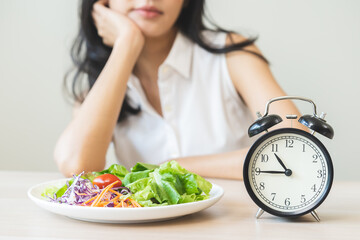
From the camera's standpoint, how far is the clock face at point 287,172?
3.16 ft

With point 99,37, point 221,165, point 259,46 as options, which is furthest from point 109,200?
point 259,46

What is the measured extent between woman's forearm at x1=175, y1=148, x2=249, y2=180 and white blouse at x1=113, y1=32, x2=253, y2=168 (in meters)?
0.57

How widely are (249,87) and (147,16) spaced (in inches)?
22.6

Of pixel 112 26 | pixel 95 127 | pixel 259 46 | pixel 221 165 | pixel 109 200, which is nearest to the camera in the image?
pixel 109 200

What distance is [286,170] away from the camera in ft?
3.21

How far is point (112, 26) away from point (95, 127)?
0.65 metres

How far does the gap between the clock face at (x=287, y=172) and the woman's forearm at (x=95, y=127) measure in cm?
89

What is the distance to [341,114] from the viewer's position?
3.46 metres

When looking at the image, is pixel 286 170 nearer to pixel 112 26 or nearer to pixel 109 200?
pixel 109 200

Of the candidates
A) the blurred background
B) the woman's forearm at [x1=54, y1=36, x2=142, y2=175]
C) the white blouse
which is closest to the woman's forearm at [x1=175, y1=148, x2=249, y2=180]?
the woman's forearm at [x1=54, y1=36, x2=142, y2=175]

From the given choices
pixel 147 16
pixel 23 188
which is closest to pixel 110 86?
pixel 147 16

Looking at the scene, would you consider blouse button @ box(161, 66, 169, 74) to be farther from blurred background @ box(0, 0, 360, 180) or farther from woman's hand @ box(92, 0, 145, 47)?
blurred background @ box(0, 0, 360, 180)

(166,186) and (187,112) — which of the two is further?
(187,112)

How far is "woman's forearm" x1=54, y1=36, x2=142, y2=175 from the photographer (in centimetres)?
171
